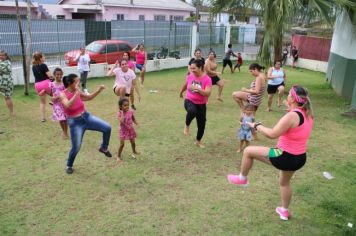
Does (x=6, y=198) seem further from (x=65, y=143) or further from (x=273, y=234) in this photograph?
(x=273, y=234)

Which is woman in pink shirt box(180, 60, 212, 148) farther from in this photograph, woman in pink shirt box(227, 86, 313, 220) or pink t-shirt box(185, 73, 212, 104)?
woman in pink shirt box(227, 86, 313, 220)

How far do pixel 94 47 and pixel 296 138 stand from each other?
44.1ft

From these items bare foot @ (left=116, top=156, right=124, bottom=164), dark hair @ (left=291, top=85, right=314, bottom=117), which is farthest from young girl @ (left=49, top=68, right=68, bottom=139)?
dark hair @ (left=291, top=85, right=314, bottom=117)

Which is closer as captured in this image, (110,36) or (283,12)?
(283,12)

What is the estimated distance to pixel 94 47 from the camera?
15.9 m

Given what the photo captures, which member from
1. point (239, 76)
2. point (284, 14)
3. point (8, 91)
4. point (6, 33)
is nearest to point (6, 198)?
point (8, 91)

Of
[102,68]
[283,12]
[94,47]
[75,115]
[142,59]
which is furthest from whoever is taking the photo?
[94,47]

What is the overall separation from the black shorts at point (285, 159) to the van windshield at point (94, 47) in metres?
13.1

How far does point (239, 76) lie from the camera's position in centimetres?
1744

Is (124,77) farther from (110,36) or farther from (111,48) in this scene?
(110,36)

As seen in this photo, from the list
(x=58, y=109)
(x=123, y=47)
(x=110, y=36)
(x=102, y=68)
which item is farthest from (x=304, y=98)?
(x=110, y=36)

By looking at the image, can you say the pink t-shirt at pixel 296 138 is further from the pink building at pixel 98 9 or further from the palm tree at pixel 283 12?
the pink building at pixel 98 9

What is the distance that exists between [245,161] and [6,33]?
41.6 feet

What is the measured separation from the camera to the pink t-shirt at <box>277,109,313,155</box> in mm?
3900
